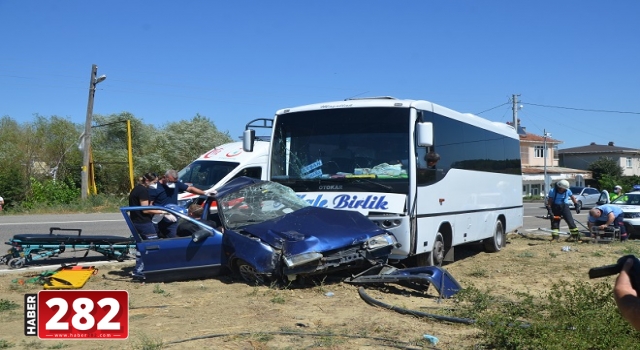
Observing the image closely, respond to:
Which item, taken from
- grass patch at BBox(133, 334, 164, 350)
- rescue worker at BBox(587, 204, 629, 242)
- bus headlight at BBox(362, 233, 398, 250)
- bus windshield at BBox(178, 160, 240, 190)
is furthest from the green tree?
grass patch at BBox(133, 334, 164, 350)

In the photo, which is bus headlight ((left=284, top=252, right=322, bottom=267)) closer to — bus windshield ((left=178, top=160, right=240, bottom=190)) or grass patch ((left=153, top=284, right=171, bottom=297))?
grass patch ((left=153, top=284, right=171, bottom=297))

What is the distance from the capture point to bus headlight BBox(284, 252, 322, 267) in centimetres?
840

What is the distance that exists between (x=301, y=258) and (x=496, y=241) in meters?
7.76

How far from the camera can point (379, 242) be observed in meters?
9.12

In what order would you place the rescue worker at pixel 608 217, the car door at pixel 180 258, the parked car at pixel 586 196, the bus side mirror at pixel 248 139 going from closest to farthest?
1. the car door at pixel 180 258
2. the bus side mirror at pixel 248 139
3. the rescue worker at pixel 608 217
4. the parked car at pixel 586 196

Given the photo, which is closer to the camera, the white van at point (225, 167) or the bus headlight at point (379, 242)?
the bus headlight at point (379, 242)

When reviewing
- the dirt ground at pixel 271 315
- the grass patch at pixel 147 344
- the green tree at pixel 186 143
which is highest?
the green tree at pixel 186 143

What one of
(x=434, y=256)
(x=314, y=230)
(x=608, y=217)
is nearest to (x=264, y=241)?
(x=314, y=230)

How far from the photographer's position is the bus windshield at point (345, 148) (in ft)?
33.9

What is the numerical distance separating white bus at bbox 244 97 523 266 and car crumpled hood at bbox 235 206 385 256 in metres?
0.65

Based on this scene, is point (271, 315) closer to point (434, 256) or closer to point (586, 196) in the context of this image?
point (434, 256)

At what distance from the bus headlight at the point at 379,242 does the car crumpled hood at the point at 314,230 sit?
0.06 metres

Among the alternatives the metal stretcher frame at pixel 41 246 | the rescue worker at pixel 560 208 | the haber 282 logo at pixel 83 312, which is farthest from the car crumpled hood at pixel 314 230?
the rescue worker at pixel 560 208

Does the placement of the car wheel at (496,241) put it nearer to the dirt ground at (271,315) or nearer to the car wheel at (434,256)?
the dirt ground at (271,315)
